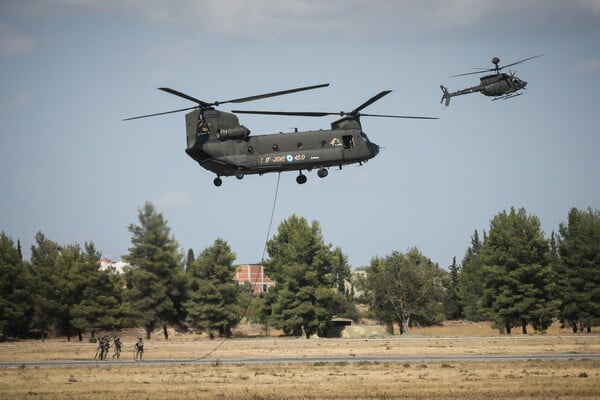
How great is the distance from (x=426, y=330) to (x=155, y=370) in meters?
56.8

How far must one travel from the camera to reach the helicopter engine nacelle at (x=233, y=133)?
4366 cm

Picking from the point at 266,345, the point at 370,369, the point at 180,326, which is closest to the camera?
the point at 370,369

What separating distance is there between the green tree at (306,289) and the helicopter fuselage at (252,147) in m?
45.9

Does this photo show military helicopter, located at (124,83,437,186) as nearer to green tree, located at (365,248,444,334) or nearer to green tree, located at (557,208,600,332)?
green tree, located at (557,208,600,332)

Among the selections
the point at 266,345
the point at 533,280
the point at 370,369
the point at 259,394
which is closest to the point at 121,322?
the point at 266,345

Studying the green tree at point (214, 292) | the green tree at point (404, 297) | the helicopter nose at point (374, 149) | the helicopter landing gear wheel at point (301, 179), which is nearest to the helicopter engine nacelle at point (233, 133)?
the helicopter landing gear wheel at point (301, 179)

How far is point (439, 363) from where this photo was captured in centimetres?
4603

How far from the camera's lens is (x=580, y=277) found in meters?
84.8

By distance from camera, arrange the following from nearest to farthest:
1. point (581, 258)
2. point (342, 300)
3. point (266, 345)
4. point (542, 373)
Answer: point (542, 373)
point (266, 345)
point (581, 258)
point (342, 300)

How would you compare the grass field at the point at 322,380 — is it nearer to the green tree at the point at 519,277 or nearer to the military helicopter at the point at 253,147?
the military helicopter at the point at 253,147

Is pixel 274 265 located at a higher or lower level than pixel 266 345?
higher

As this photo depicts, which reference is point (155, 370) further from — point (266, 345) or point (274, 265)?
point (274, 265)

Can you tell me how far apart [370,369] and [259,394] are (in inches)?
390

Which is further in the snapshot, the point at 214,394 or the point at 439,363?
the point at 439,363
